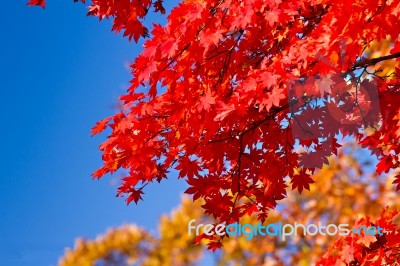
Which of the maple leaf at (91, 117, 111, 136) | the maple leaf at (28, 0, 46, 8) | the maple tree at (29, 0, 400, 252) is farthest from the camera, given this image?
the maple leaf at (28, 0, 46, 8)

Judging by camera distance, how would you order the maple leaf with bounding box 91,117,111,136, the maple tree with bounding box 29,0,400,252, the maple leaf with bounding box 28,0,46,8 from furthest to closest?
the maple leaf with bounding box 28,0,46,8, the maple leaf with bounding box 91,117,111,136, the maple tree with bounding box 29,0,400,252

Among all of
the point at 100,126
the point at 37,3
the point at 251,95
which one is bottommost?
the point at 251,95

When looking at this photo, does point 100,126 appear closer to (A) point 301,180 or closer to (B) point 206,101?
(B) point 206,101

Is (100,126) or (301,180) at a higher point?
(100,126)

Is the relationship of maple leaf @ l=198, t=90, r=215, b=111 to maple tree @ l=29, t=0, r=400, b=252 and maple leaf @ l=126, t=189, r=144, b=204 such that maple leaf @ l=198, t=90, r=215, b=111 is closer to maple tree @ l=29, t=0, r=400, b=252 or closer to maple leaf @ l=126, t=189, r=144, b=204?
maple tree @ l=29, t=0, r=400, b=252

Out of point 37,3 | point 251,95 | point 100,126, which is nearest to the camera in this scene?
point 251,95

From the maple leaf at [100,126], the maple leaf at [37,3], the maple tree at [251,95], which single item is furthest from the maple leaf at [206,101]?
the maple leaf at [37,3]

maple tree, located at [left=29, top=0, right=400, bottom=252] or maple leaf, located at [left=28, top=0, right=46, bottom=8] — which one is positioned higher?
maple leaf, located at [left=28, top=0, right=46, bottom=8]

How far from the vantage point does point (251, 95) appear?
4.96 m

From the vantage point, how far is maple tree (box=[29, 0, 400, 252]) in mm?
4898

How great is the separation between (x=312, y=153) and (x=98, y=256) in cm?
2319

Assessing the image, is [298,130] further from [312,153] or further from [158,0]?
[158,0]

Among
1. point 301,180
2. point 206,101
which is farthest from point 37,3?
point 301,180

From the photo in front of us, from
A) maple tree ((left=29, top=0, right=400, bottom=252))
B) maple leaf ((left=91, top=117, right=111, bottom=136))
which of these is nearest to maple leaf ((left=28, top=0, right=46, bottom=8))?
maple tree ((left=29, top=0, right=400, bottom=252))
